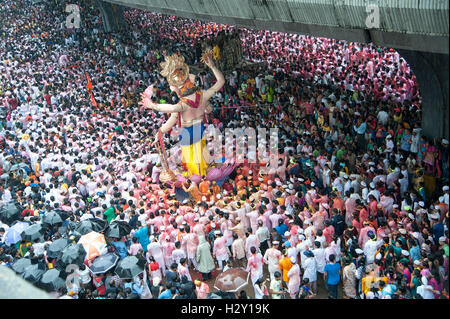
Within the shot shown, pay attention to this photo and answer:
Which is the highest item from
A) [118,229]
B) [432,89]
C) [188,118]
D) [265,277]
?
[432,89]

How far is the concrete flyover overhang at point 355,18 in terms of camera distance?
27.8 ft

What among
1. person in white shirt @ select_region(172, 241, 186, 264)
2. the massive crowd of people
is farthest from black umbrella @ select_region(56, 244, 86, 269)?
person in white shirt @ select_region(172, 241, 186, 264)

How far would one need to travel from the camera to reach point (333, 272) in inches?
361

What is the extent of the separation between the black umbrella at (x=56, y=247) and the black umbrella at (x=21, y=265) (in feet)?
1.39

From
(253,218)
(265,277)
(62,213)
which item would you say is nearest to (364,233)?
(265,277)

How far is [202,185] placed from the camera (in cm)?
1305

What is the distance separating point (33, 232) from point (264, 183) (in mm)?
5021

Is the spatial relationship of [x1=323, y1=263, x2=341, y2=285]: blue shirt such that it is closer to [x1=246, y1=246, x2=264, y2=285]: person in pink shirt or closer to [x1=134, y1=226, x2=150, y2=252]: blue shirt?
[x1=246, y1=246, x2=264, y2=285]: person in pink shirt

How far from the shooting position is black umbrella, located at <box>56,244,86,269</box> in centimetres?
956

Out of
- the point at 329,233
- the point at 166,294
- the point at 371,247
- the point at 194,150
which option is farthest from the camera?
the point at 194,150

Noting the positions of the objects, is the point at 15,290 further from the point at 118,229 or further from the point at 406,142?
the point at 406,142

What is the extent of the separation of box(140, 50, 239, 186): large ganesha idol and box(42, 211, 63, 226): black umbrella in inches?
126

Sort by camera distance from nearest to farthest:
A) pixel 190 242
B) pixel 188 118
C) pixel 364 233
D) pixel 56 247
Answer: pixel 364 233, pixel 56 247, pixel 190 242, pixel 188 118

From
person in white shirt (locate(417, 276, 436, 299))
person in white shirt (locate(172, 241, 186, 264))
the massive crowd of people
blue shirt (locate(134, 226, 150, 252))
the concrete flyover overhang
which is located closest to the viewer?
person in white shirt (locate(417, 276, 436, 299))
